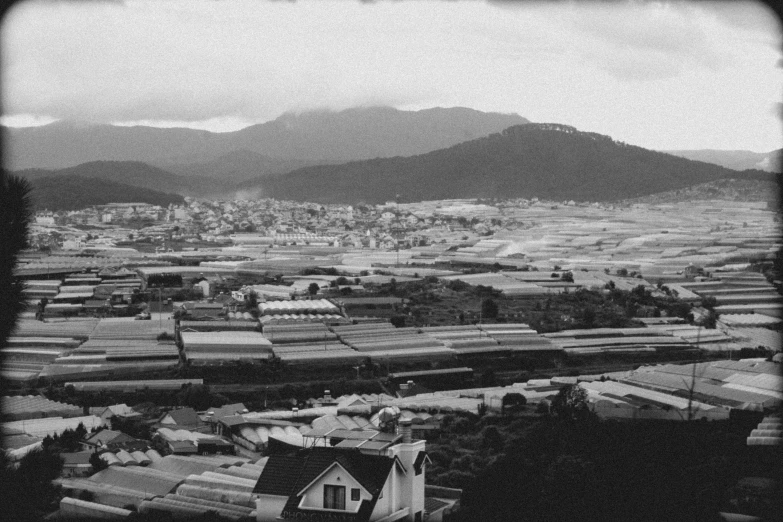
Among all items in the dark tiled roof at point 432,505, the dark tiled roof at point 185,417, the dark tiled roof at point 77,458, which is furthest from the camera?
the dark tiled roof at point 185,417

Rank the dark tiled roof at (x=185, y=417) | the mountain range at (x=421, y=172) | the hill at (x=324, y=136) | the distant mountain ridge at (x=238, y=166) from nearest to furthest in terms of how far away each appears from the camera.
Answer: the dark tiled roof at (x=185, y=417) → the mountain range at (x=421, y=172) → the distant mountain ridge at (x=238, y=166) → the hill at (x=324, y=136)

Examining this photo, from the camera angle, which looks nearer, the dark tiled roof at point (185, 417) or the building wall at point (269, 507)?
the building wall at point (269, 507)

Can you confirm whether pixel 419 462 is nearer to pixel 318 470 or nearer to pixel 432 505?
pixel 432 505

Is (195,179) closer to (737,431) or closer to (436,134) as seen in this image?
(436,134)

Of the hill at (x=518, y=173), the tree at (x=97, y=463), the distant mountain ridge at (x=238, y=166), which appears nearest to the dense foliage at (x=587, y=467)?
the tree at (x=97, y=463)

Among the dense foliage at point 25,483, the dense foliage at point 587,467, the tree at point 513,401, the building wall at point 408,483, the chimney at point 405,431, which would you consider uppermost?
the dense foliage at point 25,483

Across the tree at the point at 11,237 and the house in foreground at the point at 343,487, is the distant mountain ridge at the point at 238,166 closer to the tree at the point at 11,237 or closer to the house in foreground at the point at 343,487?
the house in foreground at the point at 343,487

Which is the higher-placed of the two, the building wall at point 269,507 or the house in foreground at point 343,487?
the house in foreground at point 343,487

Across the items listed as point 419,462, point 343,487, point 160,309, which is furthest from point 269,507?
point 160,309
